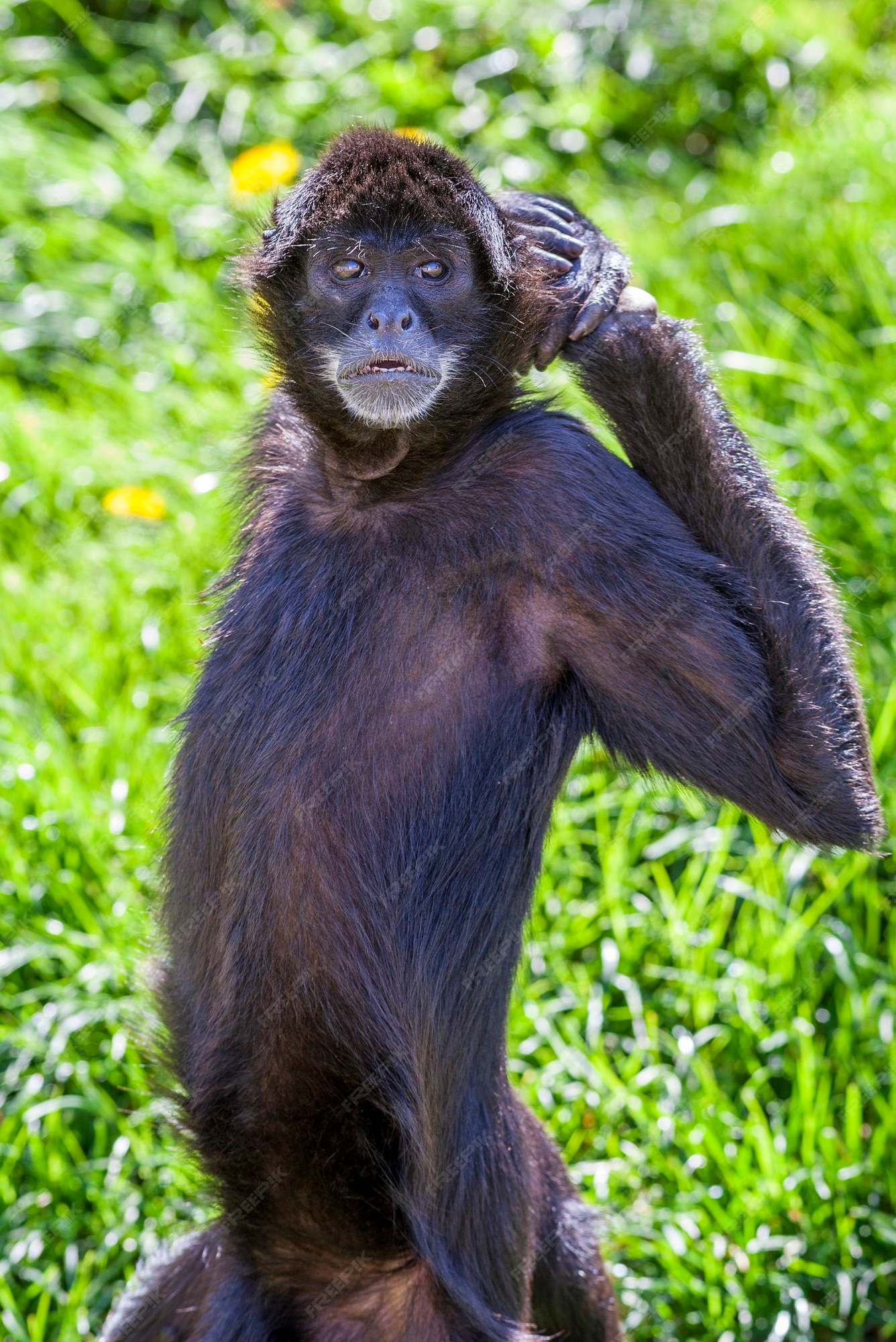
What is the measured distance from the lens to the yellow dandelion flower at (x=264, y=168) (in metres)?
7.40

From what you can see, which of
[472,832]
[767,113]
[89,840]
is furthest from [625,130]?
[472,832]

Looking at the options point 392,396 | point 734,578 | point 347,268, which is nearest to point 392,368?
point 392,396

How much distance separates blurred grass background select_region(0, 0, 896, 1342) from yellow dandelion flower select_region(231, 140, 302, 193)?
0.03 metres

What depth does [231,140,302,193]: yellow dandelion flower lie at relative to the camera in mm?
7398

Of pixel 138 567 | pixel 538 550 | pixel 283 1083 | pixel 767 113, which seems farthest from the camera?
pixel 767 113

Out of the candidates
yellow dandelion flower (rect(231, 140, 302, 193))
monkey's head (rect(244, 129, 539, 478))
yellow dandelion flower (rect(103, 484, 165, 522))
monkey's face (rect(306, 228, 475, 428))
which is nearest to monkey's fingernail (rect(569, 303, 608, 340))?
monkey's head (rect(244, 129, 539, 478))

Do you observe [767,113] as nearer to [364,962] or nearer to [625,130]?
[625,130]

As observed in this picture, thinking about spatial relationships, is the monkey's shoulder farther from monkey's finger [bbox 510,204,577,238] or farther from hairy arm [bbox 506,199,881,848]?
monkey's finger [bbox 510,204,577,238]

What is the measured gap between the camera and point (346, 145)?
3469mm

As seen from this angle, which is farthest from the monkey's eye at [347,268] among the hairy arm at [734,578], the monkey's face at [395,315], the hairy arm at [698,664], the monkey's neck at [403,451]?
the hairy arm at [698,664]

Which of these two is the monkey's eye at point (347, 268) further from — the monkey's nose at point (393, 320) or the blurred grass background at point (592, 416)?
the blurred grass background at point (592, 416)

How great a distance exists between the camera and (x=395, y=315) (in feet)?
11.3

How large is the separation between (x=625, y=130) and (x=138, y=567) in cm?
362

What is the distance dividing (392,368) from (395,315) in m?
0.14
